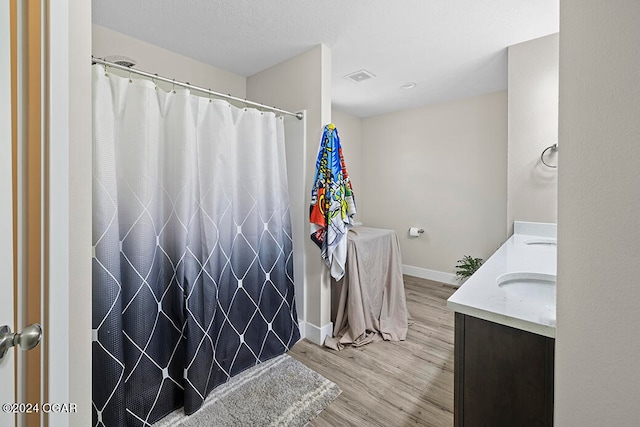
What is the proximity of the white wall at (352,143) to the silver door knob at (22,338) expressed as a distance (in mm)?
3518

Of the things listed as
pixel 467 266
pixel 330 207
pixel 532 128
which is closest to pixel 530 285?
pixel 330 207

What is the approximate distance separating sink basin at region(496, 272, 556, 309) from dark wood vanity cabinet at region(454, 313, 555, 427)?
360 millimetres

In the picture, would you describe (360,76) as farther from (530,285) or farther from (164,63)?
(530,285)

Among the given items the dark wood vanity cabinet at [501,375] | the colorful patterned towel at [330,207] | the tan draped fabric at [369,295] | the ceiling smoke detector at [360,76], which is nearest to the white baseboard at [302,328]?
the tan draped fabric at [369,295]

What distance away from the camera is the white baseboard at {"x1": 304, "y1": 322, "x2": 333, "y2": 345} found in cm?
212

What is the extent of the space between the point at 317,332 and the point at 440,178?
2.51 m

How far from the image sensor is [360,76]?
2.63m

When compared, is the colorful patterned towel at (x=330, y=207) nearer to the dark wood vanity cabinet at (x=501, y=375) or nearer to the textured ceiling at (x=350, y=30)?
the textured ceiling at (x=350, y=30)

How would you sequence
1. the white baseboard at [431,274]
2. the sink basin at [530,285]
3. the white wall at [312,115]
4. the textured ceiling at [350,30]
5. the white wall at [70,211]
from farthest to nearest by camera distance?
the white baseboard at [431,274] → the white wall at [312,115] → the textured ceiling at [350,30] → the sink basin at [530,285] → the white wall at [70,211]

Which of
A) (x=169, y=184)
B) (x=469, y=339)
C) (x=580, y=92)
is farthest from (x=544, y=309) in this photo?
(x=169, y=184)

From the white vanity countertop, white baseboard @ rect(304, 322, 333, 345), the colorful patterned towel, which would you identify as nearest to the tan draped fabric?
white baseboard @ rect(304, 322, 333, 345)

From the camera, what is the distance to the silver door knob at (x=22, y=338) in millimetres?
578

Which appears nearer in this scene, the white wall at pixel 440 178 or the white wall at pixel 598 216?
the white wall at pixel 598 216

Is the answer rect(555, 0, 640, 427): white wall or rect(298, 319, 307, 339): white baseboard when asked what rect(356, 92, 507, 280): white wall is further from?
rect(555, 0, 640, 427): white wall
